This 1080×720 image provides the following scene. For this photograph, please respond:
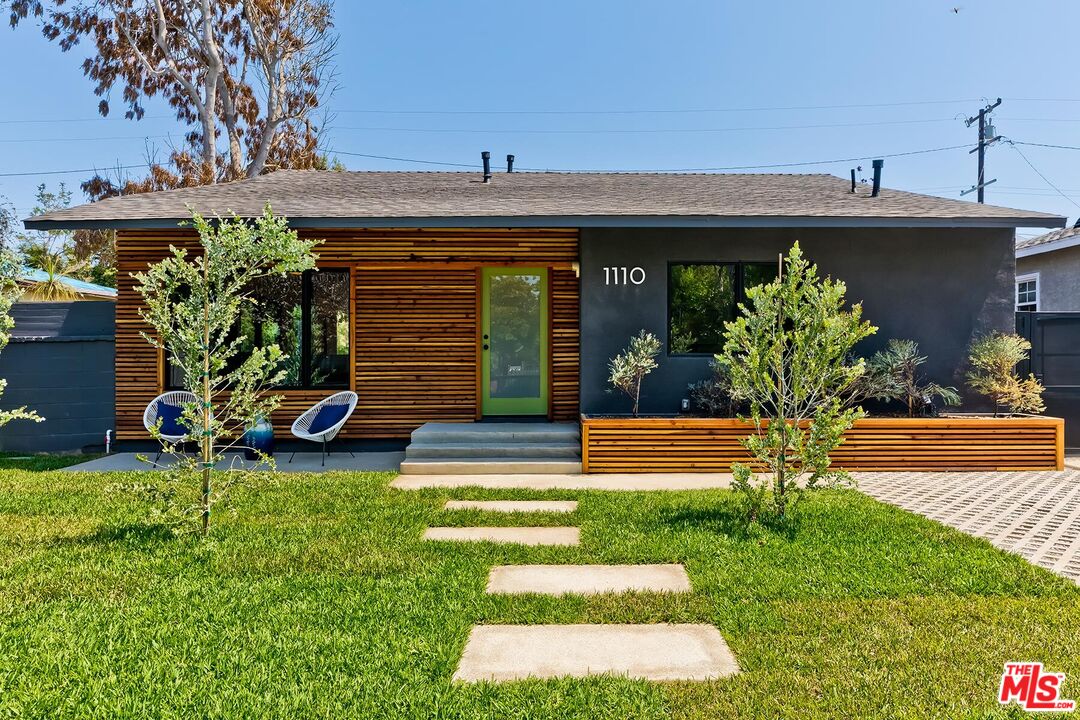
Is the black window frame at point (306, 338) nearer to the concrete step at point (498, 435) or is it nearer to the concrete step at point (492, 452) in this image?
the concrete step at point (498, 435)

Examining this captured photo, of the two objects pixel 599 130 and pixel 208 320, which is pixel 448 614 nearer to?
pixel 208 320

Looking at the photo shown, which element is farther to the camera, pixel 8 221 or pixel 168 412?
pixel 8 221

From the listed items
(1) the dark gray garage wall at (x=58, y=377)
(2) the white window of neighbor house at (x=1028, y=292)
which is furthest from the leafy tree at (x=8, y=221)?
(2) the white window of neighbor house at (x=1028, y=292)

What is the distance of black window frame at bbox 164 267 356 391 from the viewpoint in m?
8.21

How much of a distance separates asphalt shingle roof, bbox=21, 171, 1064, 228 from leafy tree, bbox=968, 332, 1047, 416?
1439mm

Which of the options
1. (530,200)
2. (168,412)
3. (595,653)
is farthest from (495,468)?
(595,653)

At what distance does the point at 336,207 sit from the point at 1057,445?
8.89 meters

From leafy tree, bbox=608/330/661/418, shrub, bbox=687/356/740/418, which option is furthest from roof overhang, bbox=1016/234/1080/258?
leafy tree, bbox=608/330/661/418

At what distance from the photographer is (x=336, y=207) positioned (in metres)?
7.78

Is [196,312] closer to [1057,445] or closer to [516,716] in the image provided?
[516,716]

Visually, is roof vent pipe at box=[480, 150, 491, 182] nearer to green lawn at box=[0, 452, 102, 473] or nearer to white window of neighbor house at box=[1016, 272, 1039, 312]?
green lawn at box=[0, 452, 102, 473]

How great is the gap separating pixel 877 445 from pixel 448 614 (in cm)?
574

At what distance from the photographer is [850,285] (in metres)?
7.73

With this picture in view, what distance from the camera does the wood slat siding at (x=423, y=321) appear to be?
824cm
